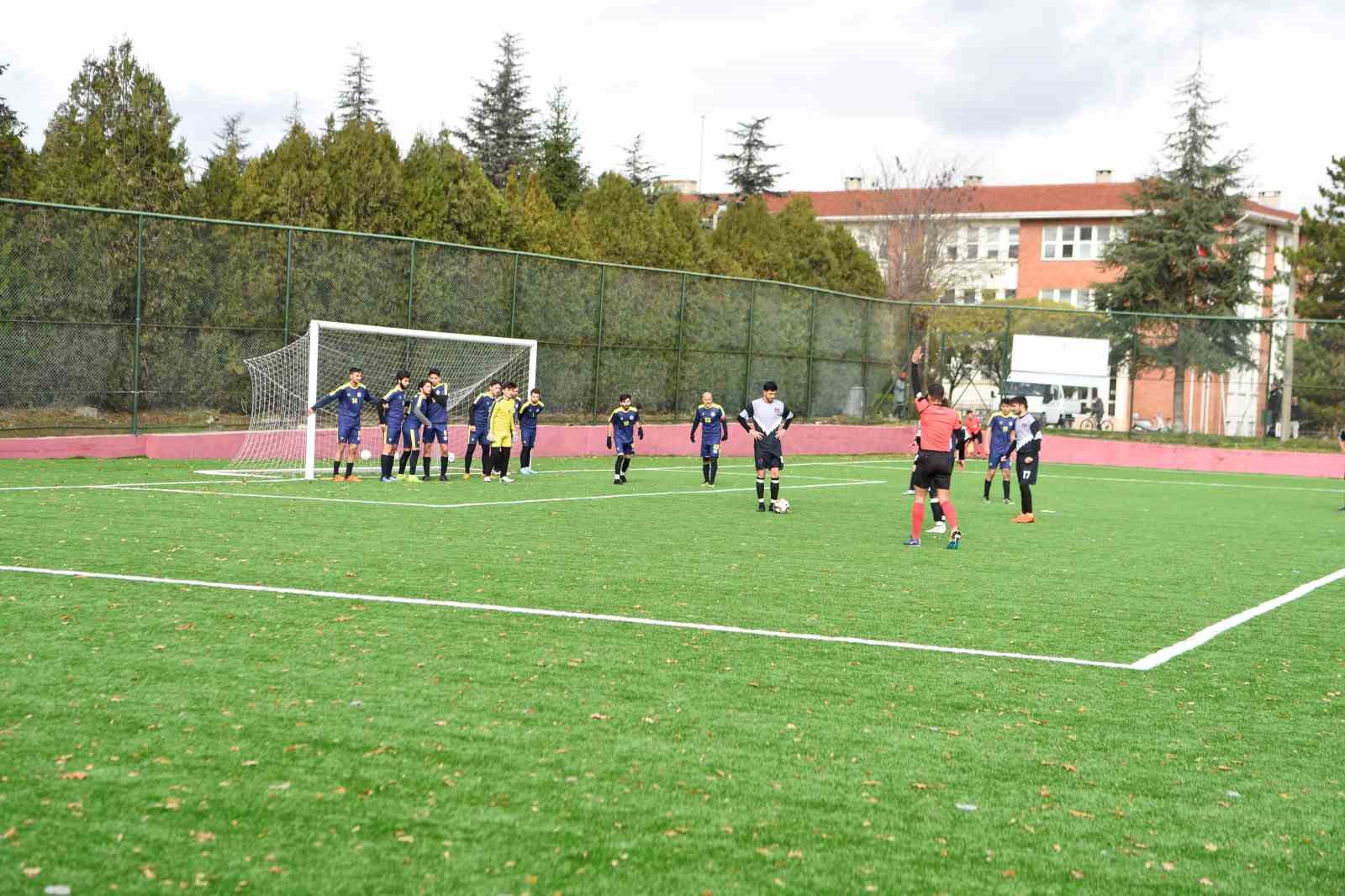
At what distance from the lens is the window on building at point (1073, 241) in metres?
70.3

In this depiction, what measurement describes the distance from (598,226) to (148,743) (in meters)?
34.8

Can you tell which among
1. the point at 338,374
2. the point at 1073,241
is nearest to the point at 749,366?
the point at 338,374

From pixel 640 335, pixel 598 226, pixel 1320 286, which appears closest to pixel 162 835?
pixel 640 335

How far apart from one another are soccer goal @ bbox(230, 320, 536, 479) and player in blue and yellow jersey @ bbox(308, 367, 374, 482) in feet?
1.23

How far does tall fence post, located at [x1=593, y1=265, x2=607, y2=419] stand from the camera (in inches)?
1198

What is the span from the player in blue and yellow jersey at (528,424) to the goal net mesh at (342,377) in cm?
155

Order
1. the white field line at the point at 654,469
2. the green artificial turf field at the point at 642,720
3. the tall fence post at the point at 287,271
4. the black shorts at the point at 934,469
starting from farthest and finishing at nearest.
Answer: the tall fence post at the point at 287,271 → the white field line at the point at 654,469 → the black shorts at the point at 934,469 → the green artificial turf field at the point at 642,720

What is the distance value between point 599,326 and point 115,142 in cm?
1044

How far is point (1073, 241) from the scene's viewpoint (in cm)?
7100

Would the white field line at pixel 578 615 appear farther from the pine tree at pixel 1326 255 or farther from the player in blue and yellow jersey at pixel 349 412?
the pine tree at pixel 1326 255

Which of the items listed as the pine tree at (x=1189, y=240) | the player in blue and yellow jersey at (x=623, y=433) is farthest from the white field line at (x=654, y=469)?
the pine tree at (x=1189, y=240)

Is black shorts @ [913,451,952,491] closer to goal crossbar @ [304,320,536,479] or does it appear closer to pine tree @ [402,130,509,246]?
goal crossbar @ [304,320,536,479]

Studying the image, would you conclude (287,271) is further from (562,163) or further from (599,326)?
(562,163)

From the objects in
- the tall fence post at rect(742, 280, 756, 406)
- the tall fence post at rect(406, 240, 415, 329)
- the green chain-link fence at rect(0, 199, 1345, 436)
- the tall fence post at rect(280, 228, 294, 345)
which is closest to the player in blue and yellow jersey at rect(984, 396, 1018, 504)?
the green chain-link fence at rect(0, 199, 1345, 436)
